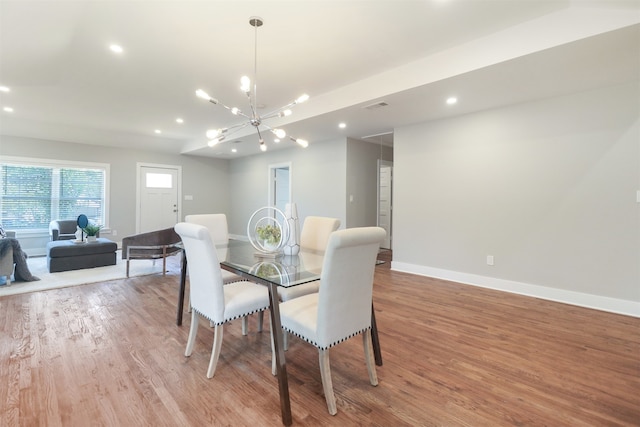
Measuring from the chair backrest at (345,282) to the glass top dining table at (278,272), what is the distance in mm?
217

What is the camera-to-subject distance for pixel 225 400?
5.67 ft

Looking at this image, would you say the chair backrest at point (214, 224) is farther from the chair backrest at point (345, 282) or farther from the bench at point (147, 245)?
the chair backrest at point (345, 282)

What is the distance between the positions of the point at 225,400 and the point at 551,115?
4.36 metres

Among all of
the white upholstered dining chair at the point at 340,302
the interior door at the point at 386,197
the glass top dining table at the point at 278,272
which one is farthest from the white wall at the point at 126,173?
the white upholstered dining chair at the point at 340,302

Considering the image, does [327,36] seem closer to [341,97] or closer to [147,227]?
[341,97]

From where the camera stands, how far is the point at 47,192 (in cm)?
630

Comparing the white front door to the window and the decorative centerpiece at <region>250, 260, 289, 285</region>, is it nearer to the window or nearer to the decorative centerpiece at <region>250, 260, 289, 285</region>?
the window

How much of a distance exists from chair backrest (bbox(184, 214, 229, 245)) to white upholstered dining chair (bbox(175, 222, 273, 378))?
3.69ft

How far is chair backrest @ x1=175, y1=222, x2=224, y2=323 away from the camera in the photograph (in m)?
1.88

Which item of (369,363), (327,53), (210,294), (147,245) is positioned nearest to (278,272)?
(210,294)

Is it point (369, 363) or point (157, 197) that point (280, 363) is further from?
point (157, 197)

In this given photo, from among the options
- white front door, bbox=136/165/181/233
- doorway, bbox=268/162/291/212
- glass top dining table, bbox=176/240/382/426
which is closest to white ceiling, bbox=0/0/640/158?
glass top dining table, bbox=176/240/382/426

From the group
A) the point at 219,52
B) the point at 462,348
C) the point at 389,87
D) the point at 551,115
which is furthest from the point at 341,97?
the point at 462,348

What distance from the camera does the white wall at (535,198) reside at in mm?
3127
